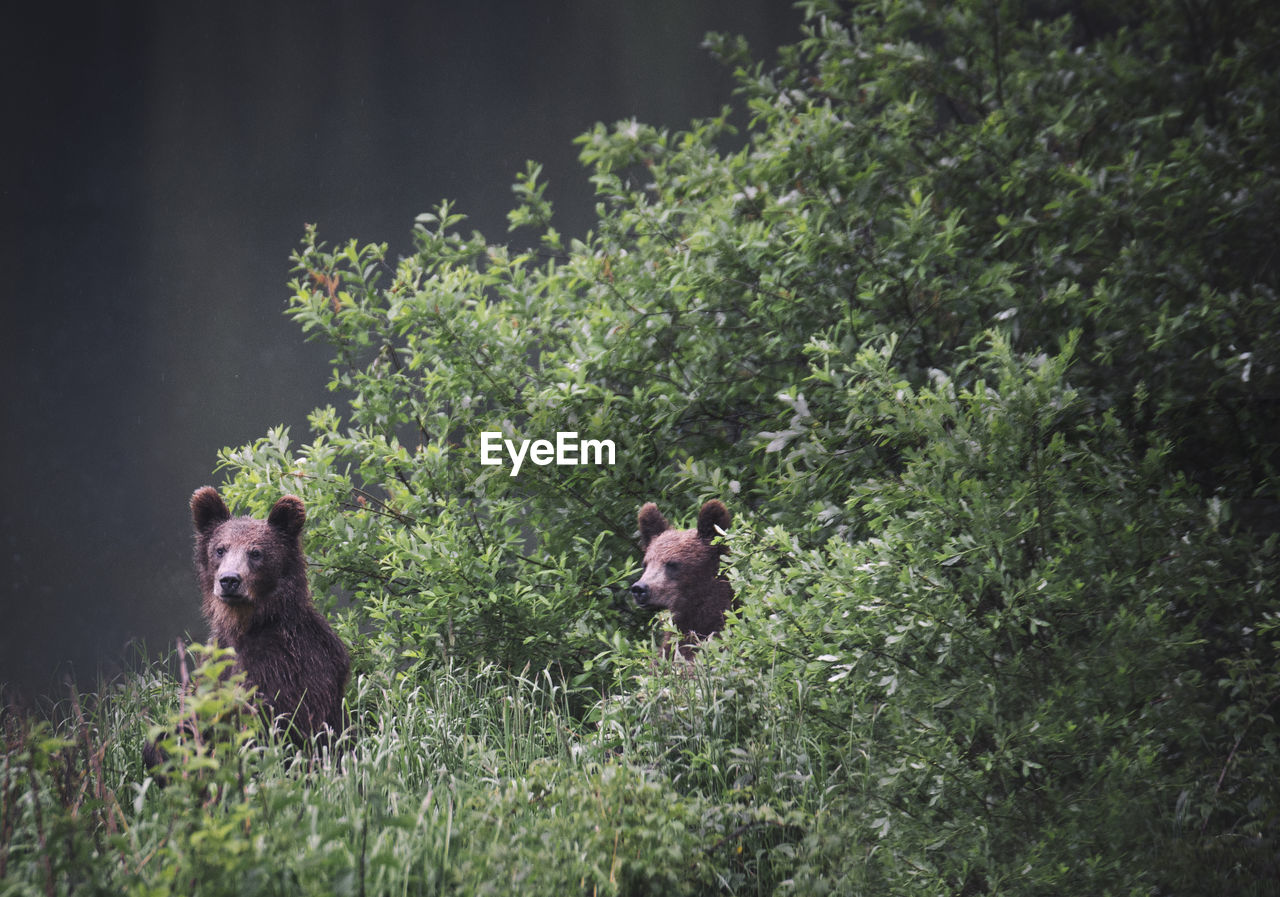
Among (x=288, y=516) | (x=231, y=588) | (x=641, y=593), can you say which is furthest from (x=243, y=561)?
(x=641, y=593)

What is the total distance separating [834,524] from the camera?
377cm

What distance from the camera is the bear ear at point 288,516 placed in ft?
9.78

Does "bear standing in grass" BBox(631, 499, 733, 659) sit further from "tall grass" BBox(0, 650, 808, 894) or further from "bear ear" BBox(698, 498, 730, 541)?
"tall grass" BBox(0, 650, 808, 894)

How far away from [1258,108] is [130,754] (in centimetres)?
476

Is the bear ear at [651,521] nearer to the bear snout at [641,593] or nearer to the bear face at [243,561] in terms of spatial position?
the bear snout at [641,593]

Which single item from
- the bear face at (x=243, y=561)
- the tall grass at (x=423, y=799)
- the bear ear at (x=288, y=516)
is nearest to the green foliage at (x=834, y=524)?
the tall grass at (x=423, y=799)

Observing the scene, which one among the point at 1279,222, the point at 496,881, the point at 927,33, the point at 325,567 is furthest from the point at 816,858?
the point at 927,33

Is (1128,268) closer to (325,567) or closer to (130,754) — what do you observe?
(325,567)

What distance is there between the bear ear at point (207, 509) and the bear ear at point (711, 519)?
1.67 metres

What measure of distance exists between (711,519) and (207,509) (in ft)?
5.75

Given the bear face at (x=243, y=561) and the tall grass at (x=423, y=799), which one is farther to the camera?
the bear face at (x=243, y=561)

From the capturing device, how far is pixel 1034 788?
2611 mm

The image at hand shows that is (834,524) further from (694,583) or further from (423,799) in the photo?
(423,799)

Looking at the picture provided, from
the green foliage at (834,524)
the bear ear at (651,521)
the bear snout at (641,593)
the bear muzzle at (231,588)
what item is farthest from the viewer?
the bear ear at (651,521)
